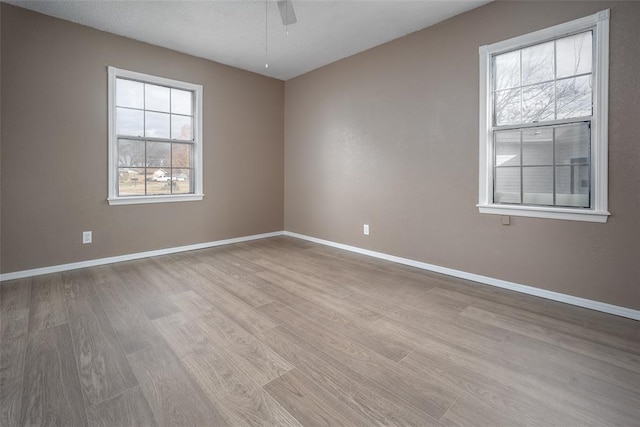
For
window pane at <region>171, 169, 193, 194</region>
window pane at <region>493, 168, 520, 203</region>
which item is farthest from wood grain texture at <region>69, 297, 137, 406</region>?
window pane at <region>493, 168, 520, 203</region>

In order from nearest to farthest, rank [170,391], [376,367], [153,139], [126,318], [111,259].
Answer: [170,391] → [376,367] → [126,318] → [111,259] → [153,139]

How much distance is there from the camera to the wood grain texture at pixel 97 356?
157 cm

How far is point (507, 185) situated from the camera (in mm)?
3055

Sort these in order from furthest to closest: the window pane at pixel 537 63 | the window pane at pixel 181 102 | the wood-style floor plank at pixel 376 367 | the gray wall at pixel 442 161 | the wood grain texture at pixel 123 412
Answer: the window pane at pixel 181 102
the window pane at pixel 537 63
the gray wall at pixel 442 161
the wood-style floor plank at pixel 376 367
the wood grain texture at pixel 123 412

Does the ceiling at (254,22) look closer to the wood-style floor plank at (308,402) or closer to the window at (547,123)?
the window at (547,123)

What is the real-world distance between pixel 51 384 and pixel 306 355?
1.32 meters

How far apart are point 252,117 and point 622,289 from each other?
486cm

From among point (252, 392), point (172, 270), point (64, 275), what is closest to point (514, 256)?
point (252, 392)

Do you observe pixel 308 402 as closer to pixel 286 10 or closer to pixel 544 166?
A: pixel 544 166

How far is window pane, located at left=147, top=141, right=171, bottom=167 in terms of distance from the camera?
13.5 ft

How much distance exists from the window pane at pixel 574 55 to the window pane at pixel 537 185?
2.67 ft

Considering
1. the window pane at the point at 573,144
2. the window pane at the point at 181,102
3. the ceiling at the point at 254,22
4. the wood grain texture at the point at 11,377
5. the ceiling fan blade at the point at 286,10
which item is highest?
the ceiling at the point at 254,22

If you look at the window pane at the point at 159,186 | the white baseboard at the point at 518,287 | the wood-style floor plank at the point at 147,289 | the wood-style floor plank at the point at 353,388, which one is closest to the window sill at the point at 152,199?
the window pane at the point at 159,186

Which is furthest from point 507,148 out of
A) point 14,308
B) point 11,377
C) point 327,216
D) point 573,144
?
point 14,308
